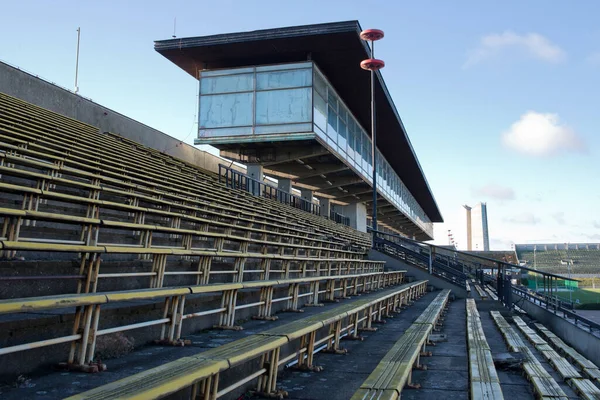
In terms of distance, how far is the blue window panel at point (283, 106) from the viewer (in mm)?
15125

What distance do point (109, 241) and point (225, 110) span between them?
1130 centimetres

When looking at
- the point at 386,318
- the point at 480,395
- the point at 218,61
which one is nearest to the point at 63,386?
the point at 480,395

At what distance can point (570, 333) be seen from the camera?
8.48 m

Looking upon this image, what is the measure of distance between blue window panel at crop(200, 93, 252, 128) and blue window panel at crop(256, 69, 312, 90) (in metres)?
0.60

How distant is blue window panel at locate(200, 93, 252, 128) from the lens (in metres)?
15.5

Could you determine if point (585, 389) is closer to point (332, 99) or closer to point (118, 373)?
point (118, 373)

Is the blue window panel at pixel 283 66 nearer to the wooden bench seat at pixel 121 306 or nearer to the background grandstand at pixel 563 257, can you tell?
the wooden bench seat at pixel 121 306

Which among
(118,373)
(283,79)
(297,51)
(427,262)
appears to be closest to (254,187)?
(283,79)

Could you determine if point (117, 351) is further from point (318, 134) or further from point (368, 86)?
point (368, 86)

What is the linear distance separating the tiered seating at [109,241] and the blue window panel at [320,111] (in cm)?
600

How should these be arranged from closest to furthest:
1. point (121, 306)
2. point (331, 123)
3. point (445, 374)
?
point (121, 306)
point (445, 374)
point (331, 123)

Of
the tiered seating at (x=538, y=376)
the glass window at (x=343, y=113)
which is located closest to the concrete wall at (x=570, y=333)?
the tiered seating at (x=538, y=376)

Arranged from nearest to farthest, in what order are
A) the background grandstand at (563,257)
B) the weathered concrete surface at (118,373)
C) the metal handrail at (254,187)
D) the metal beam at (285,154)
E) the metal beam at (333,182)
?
the weathered concrete surface at (118,373), the metal handrail at (254,187), the metal beam at (285,154), the metal beam at (333,182), the background grandstand at (563,257)

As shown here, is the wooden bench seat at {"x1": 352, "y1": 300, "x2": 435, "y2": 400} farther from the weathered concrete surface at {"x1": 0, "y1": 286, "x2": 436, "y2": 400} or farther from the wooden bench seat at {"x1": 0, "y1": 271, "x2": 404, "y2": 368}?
the wooden bench seat at {"x1": 0, "y1": 271, "x2": 404, "y2": 368}
